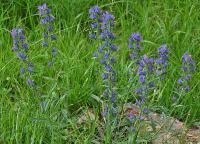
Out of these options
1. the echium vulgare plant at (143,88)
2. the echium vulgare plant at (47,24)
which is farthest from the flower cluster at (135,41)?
the echium vulgare plant at (47,24)

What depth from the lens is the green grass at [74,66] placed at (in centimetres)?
275

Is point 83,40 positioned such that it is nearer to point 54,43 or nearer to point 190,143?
point 54,43

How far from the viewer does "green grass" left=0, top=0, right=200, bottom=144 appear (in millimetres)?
2746

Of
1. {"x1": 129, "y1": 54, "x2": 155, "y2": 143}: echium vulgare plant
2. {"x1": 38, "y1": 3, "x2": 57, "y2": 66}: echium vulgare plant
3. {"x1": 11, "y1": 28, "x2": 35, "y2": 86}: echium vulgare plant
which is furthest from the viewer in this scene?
{"x1": 38, "y1": 3, "x2": 57, "y2": 66}: echium vulgare plant

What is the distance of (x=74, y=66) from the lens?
3.22m

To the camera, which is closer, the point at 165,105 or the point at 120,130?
the point at 120,130

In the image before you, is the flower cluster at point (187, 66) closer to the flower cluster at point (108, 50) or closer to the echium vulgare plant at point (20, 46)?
the flower cluster at point (108, 50)

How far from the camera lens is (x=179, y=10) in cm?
394

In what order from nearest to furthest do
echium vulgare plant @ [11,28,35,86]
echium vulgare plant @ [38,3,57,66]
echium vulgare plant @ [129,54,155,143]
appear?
echium vulgare plant @ [129,54,155,143], echium vulgare plant @ [11,28,35,86], echium vulgare plant @ [38,3,57,66]

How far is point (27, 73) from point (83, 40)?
84 centimetres

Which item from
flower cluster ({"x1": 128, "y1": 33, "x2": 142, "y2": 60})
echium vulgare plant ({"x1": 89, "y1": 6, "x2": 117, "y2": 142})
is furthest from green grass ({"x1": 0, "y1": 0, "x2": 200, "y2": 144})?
flower cluster ({"x1": 128, "y1": 33, "x2": 142, "y2": 60})

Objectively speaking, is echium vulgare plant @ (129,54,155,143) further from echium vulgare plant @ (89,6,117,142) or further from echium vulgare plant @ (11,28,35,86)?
echium vulgare plant @ (11,28,35,86)

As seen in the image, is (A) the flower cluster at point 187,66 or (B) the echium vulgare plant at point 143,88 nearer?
(B) the echium vulgare plant at point 143,88

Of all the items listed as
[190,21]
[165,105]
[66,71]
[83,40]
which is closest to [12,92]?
[66,71]
